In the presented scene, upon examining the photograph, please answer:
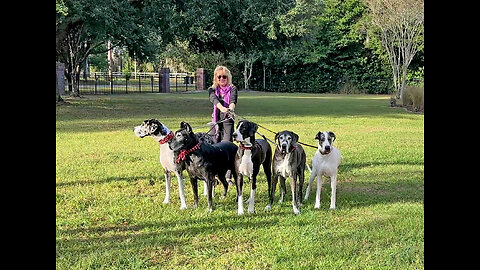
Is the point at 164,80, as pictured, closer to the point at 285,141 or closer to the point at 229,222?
the point at 285,141

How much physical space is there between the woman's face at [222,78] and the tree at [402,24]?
20.1m

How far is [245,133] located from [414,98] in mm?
18672

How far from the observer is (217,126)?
24.7 feet

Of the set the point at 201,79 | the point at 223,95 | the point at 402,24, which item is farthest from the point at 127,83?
the point at 223,95

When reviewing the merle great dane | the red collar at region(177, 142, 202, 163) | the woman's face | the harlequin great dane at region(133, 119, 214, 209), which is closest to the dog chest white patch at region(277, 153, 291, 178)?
the merle great dane

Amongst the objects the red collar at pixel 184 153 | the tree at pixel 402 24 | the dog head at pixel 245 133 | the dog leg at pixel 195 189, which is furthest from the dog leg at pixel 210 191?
the tree at pixel 402 24

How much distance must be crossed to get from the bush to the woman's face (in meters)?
16.5

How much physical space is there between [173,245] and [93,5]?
51.3 ft

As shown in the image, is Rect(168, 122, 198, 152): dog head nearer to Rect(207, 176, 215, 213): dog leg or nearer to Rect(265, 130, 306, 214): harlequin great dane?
Rect(207, 176, 215, 213): dog leg

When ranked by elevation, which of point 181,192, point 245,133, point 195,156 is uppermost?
point 245,133

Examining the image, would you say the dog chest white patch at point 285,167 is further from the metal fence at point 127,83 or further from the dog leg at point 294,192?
the metal fence at point 127,83

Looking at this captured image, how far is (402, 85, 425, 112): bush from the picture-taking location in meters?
22.0

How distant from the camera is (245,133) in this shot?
579 cm
